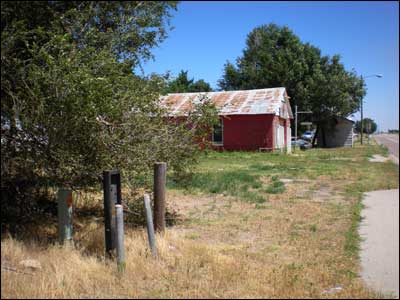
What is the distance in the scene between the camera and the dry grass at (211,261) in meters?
4.71

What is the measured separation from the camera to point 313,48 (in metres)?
46.8

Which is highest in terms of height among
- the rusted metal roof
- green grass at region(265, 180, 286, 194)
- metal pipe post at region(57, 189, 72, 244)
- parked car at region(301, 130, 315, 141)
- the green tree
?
the green tree

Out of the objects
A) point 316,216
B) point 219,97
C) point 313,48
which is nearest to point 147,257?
point 316,216

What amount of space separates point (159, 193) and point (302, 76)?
130 feet

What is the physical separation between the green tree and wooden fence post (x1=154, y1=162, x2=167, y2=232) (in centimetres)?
3777

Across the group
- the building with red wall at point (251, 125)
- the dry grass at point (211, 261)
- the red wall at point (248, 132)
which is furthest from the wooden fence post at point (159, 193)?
the red wall at point (248, 132)

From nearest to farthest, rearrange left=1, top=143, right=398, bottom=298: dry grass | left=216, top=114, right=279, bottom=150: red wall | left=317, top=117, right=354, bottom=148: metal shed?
left=1, top=143, right=398, bottom=298: dry grass
left=216, top=114, right=279, bottom=150: red wall
left=317, top=117, right=354, bottom=148: metal shed

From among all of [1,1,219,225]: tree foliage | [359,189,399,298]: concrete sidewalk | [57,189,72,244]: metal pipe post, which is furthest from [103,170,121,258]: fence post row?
[359,189,399,298]: concrete sidewalk

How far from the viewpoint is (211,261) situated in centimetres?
566

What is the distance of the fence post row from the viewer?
5586 mm

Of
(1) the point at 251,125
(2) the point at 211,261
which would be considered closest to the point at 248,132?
(1) the point at 251,125

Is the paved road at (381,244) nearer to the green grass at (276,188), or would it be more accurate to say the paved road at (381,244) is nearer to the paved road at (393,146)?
the green grass at (276,188)

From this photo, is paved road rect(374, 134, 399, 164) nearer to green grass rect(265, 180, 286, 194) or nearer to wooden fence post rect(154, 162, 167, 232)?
green grass rect(265, 180, 286, 194)

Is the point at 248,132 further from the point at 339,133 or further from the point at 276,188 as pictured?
the point at 339,133
